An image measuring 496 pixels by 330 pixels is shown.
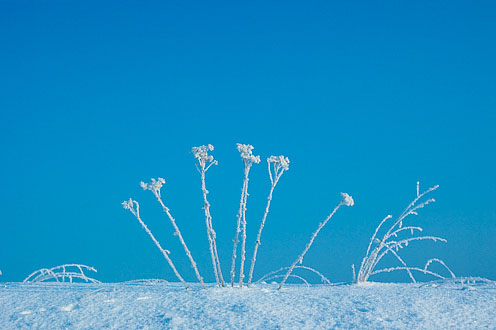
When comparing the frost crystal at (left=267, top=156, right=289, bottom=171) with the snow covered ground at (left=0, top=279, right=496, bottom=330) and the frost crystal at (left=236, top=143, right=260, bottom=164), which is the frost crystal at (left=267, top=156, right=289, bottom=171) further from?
the snow covered ground at (left=0, top=279, right=496, bottom=330)

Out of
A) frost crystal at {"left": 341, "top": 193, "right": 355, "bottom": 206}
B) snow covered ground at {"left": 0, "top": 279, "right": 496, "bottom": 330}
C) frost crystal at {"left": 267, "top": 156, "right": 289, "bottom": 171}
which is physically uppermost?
frost crystal at {"left": 267, "top": 156, "right": 289, "bottom": 171}

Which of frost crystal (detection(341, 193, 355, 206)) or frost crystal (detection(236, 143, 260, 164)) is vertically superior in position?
frost crystal (detection(236, 143, 260, 164))

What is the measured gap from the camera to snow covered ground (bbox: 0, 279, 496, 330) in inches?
99.8

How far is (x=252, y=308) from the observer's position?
2750mm

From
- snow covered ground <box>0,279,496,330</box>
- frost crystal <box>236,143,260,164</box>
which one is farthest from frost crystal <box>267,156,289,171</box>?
snow covered ground <box>0,279,496,330</box>

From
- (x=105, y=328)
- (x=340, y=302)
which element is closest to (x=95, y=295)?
(x=105, y=328)

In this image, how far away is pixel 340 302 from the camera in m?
2.89

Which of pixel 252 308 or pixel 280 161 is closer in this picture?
pixel 252 308

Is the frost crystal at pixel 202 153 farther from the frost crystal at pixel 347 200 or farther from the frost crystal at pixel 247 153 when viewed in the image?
the frost crystal at pixel 347 200

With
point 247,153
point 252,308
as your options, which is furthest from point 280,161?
point 252,308

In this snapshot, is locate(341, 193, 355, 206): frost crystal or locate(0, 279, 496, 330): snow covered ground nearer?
locate(0, 279, 496, 330): snow covered ground

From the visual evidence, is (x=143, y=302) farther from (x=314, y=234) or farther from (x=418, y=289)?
(x=418, y=289)

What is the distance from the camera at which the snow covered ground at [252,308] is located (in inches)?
99.8

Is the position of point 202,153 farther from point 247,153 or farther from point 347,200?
point 347,200
